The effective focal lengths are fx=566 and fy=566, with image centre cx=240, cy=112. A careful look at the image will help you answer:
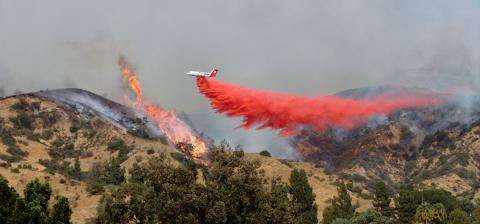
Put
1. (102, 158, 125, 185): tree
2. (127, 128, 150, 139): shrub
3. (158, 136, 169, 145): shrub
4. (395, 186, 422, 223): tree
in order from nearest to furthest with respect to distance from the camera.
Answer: (395, 186, 422, 223): tree, (102, 158, 125, 185): tree, (158, 136, 169, 145): shrub, (127, 128, 150, 139): shrub

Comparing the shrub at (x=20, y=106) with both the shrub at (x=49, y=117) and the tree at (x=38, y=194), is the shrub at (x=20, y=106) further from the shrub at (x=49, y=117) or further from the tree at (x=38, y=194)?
the tree at (x=38, y=194)

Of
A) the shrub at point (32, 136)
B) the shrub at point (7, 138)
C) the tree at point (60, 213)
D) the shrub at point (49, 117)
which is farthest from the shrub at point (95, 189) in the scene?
the shrub at point (49, 117)

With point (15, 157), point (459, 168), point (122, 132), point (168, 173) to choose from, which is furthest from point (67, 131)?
point (168, 173)

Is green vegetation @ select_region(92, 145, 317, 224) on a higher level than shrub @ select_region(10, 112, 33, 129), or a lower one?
lower

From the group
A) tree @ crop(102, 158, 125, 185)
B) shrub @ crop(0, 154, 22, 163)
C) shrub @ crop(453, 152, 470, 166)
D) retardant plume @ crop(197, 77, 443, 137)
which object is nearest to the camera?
retardant plume @ crop(197, 77, 443, 137)

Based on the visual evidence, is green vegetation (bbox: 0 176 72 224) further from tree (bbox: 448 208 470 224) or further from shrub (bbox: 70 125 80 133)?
shrub (bbox: 70 125 80 133)

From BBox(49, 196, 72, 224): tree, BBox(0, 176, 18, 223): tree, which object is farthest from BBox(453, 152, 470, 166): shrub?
BBox(0, 176, 18, 223): tree

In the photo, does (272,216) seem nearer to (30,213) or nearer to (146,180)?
(146,180)

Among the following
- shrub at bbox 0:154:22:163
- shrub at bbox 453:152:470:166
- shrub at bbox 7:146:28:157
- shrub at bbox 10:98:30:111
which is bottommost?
shrub at bbox 453:152:470:166

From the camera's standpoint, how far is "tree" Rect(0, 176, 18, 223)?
48094 mm

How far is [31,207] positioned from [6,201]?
348cm

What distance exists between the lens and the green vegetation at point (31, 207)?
153 feet

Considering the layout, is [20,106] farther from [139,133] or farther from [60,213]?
[60,213]

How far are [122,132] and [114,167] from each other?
5807cm
